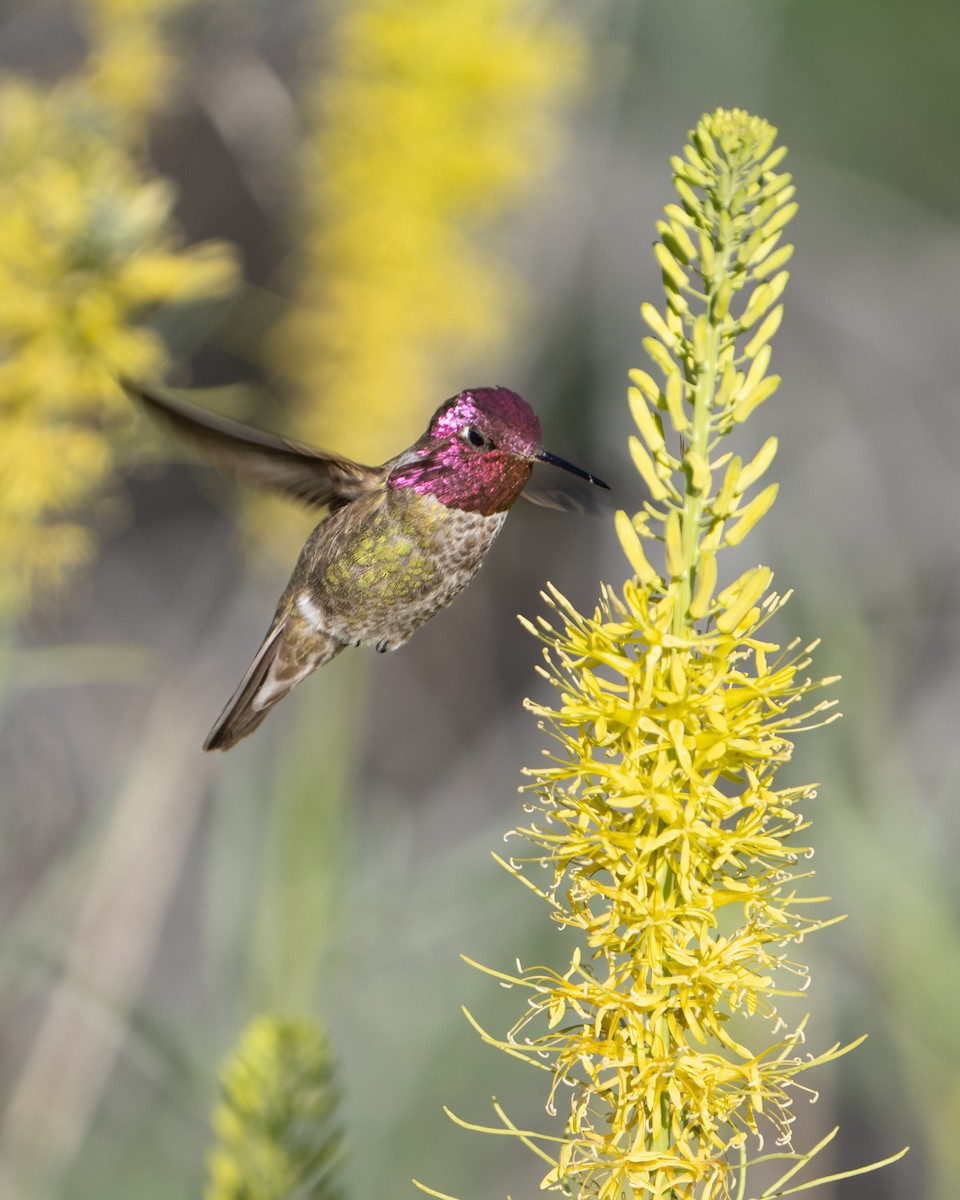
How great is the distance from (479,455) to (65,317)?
1.00m

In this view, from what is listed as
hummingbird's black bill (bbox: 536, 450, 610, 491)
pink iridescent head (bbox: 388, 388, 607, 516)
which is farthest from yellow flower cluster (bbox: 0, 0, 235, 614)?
hummingbird's black bill (bbox: 536, 450, 610, 491)

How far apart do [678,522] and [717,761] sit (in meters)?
0.21

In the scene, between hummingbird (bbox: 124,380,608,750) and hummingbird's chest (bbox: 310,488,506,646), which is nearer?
hummingbird (bbox: 124,380,608,750)

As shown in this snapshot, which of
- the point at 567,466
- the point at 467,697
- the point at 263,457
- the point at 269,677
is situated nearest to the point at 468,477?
the point at 567,466

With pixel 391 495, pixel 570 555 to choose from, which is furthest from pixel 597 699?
pixel 570 555

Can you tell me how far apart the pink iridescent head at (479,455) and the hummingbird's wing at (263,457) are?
0.07m

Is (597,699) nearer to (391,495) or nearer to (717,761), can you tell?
(717,761)

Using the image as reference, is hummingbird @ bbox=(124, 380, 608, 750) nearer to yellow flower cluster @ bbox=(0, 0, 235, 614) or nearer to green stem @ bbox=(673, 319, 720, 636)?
green stem @ bbox=(673, 319, 720, 636)

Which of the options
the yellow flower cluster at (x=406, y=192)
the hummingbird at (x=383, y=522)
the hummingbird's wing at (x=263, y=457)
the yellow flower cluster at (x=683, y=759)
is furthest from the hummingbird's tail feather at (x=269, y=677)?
the yellow flower cluster at (x=406, y=192)

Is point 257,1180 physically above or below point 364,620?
below

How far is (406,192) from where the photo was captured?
11.3ft

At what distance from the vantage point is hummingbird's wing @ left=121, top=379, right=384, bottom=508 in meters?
1.40

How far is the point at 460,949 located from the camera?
3949mm

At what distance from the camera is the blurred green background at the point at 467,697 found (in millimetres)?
3090
